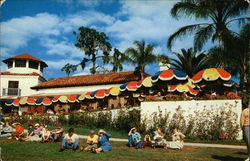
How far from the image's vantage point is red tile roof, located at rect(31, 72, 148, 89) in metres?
29.3

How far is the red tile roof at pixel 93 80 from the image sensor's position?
2930 cm

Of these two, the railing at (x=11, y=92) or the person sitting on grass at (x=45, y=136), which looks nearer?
the person sitting on grass at (x=45, y=136)

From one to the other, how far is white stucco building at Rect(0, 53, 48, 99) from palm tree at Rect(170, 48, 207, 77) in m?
21.7

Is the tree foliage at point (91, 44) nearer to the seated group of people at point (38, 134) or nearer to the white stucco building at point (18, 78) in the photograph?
the white stucco building at point (18, 78)

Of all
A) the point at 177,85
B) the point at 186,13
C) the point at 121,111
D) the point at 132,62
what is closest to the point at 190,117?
the point at 177,85

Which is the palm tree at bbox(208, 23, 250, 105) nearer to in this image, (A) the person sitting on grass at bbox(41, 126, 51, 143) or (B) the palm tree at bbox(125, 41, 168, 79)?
(B) the palm tree at bbox(125, 41, 168, 79)

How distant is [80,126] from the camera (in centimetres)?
1975

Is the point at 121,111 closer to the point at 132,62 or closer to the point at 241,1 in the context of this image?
the point at 132,62

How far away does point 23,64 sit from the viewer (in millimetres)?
38750

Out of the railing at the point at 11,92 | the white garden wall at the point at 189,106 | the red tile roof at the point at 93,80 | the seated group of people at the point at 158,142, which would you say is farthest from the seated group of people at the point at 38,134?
the railing at the point at 11,92

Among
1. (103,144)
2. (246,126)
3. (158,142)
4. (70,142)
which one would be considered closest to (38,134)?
(70,142)

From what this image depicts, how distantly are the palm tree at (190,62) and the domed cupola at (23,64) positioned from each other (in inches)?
911

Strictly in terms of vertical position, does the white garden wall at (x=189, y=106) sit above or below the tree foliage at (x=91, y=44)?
below

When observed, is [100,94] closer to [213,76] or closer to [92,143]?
[213,76]
